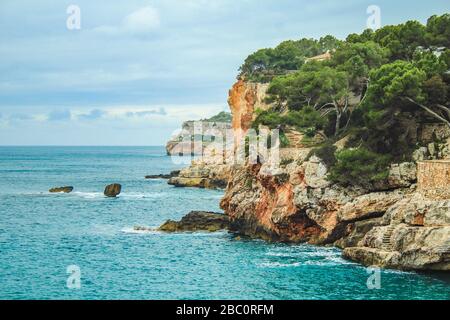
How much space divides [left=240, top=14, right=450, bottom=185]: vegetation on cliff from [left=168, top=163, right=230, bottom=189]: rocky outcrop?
4195 cm

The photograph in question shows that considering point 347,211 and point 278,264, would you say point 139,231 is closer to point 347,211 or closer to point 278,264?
point 278,264

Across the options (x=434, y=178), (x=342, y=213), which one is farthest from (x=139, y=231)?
(x=434, y=178)

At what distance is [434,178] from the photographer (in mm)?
41969

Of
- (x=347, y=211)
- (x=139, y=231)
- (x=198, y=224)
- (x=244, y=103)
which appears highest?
(x=244, y=103)

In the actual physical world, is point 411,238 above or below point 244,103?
below

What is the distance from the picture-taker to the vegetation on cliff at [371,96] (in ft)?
155

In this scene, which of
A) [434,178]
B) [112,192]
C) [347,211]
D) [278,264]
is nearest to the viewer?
[434,178]

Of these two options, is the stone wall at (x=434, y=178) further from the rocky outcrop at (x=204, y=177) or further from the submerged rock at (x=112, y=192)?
the rocky outcrop at (x=204, y=177)

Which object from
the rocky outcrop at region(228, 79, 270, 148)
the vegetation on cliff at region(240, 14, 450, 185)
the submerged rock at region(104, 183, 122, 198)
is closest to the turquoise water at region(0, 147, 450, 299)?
the vegetation on cliff at region(240, 14, 450, 185)

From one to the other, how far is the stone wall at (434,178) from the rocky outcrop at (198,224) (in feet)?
67.0

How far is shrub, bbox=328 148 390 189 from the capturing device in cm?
4653

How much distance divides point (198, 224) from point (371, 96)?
19772 mm

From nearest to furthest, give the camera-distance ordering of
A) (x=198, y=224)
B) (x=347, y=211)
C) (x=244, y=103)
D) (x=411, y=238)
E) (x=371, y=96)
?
(x=411, y=238), (x=347, y=211), (x=371, y=96), (x=198, y=224), (x=244, y=103)
